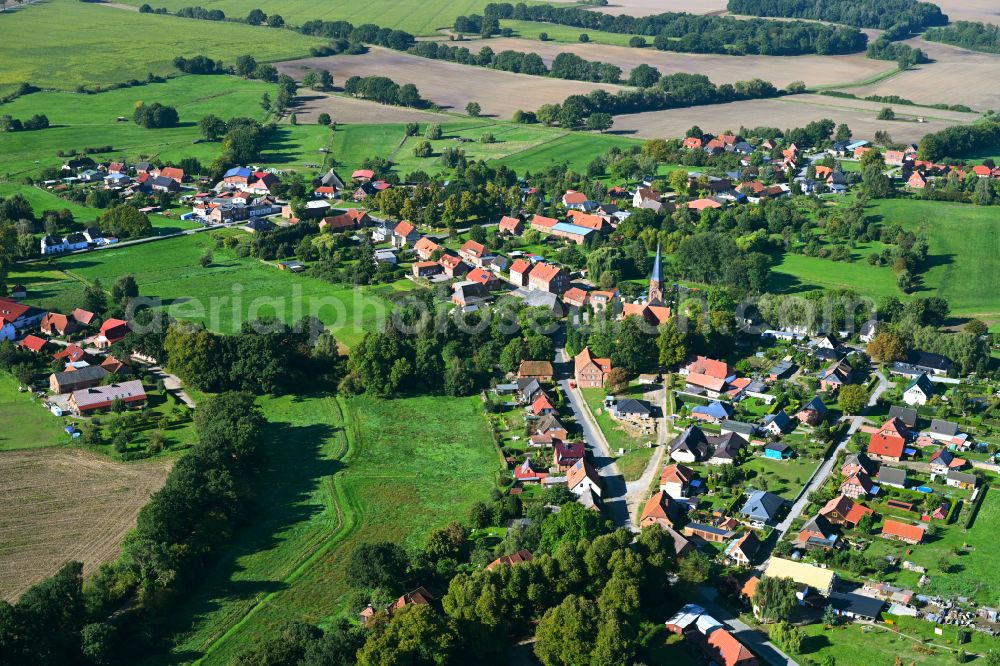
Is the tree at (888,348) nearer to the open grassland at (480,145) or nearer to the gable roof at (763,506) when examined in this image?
the gable roof at (763,506)

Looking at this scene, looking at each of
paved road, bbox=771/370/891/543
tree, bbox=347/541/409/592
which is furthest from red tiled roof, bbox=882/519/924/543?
tree, bbox=347/541/409/592

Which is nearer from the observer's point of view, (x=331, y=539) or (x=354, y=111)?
(x=331, y=539)

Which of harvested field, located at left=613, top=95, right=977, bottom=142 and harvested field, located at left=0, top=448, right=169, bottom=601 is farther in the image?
harvested field, located at left=613, top=95, right=977, bottom=142

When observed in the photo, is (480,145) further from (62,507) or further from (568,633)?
(568,633)

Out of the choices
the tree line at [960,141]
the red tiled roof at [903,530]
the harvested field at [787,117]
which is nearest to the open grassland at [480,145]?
the harvested field at [787,117]

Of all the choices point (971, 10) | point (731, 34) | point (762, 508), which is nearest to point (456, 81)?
point (731, 34)

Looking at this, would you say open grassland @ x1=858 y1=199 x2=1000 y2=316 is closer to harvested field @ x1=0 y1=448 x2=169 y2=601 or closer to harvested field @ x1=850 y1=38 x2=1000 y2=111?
harvested field @ x1=850 y1=38 x2=1000 y2=111
